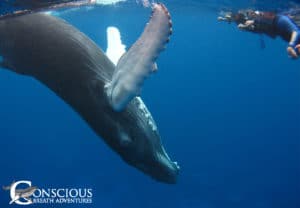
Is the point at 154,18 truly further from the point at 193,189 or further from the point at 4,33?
the point at 193,189

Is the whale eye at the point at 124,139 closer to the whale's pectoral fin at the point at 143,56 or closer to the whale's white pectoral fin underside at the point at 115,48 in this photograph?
the whale's pectoral fin at the point at 143,56

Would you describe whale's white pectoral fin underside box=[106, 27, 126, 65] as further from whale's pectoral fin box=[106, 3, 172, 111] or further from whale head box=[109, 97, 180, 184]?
whale's pectoral fin box=[106, 3, 172, 111]

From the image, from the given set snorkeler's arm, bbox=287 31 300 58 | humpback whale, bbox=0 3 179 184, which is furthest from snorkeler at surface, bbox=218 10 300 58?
humpback whale, bbox=0 3 179 184

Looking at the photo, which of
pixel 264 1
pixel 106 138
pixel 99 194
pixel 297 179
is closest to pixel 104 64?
pixel 106 138

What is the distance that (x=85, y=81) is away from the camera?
5.09m

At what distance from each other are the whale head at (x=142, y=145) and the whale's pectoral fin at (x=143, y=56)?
80cm

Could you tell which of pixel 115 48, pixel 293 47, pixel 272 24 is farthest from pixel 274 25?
pixel 115 48

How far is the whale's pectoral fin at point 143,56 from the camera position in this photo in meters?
4.26

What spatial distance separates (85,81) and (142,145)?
1360mm

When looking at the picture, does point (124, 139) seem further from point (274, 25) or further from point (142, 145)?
point (274, 25)

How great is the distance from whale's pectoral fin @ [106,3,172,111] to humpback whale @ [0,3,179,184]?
0.76 ft

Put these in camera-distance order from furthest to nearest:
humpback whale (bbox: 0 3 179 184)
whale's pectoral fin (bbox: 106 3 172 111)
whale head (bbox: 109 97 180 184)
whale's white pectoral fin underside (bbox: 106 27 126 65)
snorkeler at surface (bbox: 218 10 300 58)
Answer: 1. snorkeler at surface (bbox: 218 10 300 58)
2. whale's white pectoral fin underside (bbox: 106 27 126 65)
3. whale head (bbox: 109 97 180 184)
4. humpback whale (bbox: 0 3 179 184)
5. whale's pectoral fin (bbox: 106 3 172 111)

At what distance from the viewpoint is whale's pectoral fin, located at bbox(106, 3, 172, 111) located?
168 inches

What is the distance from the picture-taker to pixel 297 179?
26375 millimetres
